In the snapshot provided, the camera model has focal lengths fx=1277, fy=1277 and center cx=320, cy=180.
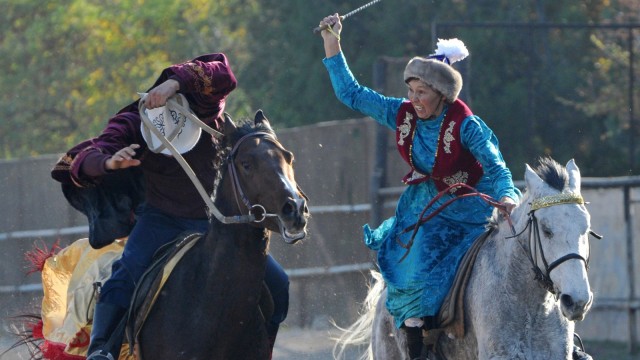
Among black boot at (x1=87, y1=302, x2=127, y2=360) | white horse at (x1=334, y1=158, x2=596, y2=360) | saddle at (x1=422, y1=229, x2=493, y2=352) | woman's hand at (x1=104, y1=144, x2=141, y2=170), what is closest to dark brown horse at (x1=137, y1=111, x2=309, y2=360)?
black boot at (x1=87, y1=302, x2=127, y2=360)

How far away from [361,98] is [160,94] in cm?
118

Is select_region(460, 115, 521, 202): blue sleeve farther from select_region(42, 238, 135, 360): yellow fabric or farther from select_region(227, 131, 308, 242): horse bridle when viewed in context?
select_region(42, 238, 135, 360): yellow fabric

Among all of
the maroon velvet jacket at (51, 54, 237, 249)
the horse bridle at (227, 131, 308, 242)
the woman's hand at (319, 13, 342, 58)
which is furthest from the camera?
the woman's hand at (319, 13, 342, 58)

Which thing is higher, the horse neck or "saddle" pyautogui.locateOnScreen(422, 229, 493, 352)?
the horse neck

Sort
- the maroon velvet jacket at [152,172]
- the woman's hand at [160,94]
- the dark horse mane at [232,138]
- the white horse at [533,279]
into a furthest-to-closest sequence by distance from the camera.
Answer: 1. the maroon velvet jacket at [152,172]
2. the woman's hand at [160,94]
3. the dark horse mane at [232,138]
4. the white horse at [533,279]

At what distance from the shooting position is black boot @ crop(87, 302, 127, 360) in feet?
19.6

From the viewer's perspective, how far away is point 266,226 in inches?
217

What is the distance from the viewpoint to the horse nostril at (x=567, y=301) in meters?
5.27

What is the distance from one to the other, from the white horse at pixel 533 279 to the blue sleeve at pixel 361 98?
31.9 inches

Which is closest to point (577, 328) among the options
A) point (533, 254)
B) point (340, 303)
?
point (340, 303)

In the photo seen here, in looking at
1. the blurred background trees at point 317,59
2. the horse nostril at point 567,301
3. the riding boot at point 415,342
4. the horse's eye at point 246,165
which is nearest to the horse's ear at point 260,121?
the horse's eye at point 246,165

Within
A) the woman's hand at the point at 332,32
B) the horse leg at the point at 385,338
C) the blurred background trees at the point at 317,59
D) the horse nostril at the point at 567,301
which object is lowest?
the blurred background trees at the point at 317,59

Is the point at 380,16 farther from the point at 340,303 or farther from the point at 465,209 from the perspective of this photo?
the point at 465,209

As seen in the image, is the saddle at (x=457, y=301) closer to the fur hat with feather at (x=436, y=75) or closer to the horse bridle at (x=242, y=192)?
the fur hat with feather at (x=436, y=75)
